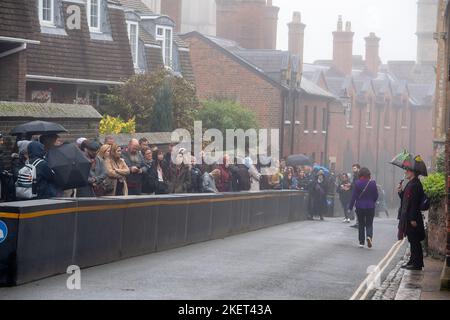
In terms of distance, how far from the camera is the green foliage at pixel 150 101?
Answer: 105 ft

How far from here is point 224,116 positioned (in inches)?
1695

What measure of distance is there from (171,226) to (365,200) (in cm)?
512

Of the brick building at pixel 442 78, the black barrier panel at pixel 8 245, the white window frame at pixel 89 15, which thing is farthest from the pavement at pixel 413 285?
the white window frame at pixel 89 15

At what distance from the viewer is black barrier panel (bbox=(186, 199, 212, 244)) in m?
19.5

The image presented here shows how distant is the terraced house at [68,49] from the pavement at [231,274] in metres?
9.49

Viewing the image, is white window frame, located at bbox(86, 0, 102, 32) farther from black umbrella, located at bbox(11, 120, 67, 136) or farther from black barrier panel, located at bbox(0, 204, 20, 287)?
black barrier panel, located at bbox(0, 204, 20, 287)

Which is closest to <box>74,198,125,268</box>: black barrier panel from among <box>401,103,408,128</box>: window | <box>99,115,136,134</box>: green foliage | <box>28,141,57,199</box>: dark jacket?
<box>28,141,57,199</box>: dark jacket

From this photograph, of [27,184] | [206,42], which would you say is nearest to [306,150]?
[206,42]

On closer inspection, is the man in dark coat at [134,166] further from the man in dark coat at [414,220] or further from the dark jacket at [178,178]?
the man in dark coat at [414,220]

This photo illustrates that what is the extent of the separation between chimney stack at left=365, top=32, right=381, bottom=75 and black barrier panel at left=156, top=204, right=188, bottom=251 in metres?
63.1

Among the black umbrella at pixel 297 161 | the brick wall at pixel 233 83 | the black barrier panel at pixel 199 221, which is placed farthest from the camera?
the brick wall at pixel 233 83

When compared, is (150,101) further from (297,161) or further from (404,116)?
(404,116)

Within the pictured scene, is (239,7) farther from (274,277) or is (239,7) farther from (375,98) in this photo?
(274,277)
